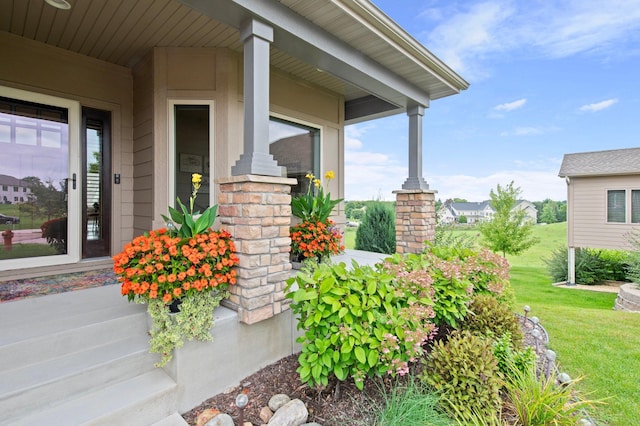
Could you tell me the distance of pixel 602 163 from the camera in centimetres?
1026

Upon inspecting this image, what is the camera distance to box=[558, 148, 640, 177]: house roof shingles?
31.3ft

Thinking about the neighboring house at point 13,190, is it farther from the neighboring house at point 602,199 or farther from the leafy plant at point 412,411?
the neighboring house at point 602,199

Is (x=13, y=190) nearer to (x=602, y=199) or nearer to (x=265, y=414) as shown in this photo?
(x=265, y=414)

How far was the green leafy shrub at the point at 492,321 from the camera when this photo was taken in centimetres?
265

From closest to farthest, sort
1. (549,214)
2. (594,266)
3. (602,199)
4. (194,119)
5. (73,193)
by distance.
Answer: (73,193) → (194,119) → (602,199) → (594,266) → (549,214)

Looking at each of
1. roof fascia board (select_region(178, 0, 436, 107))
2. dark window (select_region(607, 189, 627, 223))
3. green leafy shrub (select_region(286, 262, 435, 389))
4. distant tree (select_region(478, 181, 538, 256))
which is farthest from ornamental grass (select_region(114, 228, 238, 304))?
dark window (select_region(607, 189, 627, 223))

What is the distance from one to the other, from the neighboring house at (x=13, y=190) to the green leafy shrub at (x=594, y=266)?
Answer: 14.8 m

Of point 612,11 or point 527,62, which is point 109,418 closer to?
point 612,11

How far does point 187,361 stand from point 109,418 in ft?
1.62

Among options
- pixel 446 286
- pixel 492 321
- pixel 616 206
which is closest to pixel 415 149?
pixel 446 286

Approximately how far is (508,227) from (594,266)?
294 cm

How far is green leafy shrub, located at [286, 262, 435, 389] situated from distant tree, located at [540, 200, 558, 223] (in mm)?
17144

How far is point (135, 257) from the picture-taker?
222 centimetres

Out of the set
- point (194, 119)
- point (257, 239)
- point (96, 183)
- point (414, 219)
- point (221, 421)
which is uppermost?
point (194, 119)
